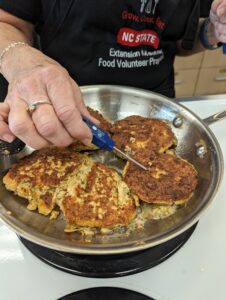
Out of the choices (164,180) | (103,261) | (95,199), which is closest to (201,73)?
(164,180)

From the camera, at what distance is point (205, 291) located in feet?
2.26

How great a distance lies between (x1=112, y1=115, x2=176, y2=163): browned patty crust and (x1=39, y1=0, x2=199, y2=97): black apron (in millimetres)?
222

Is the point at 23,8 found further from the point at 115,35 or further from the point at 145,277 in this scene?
the point at 145,277

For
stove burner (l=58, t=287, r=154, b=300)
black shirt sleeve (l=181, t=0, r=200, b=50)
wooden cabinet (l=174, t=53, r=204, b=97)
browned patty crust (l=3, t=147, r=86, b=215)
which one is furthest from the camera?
wooden cabinet (l=174, t=53, r=204, b=97)

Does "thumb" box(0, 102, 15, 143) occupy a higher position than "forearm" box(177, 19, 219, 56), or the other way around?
"forearm" box(177, 19, 219, 56)

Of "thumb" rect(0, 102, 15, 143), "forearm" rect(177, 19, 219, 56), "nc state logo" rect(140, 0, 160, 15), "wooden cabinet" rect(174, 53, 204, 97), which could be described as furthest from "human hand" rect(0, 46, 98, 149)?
"wooden cabinet" rect(174, 53, 204, 97)

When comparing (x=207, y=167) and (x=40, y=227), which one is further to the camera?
(x=207, y=167)

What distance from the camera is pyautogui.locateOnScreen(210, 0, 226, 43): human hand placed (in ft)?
3.11

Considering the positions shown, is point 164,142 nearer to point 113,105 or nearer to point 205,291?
point 113,105

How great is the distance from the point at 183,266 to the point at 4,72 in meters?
0.64

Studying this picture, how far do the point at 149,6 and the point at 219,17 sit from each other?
212mm

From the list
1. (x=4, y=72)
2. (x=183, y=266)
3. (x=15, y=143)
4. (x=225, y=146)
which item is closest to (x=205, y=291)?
(x=183, y=266)

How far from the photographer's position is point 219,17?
3.25 feet

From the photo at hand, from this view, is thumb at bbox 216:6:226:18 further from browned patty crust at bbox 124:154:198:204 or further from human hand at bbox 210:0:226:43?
browned patty crust at bbox 124:154:198:204
